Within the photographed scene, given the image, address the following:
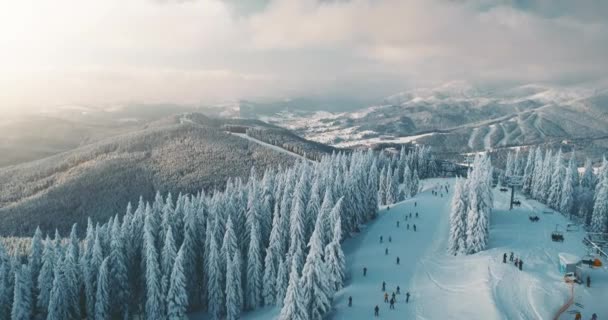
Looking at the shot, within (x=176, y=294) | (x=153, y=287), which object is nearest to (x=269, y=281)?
(x=176, y=294)

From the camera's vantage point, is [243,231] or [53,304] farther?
[243,231]

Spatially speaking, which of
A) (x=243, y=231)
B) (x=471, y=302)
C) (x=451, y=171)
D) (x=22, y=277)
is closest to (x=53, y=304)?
(x=22, y=277)

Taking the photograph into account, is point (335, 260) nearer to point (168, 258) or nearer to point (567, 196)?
point (168, 258)

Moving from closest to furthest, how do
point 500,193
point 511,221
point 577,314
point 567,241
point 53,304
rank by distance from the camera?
point 577,314 < point 53,304 < point 567,241 < point 511,221 < point 500,193

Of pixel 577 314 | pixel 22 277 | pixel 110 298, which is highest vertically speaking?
pixel 577 314

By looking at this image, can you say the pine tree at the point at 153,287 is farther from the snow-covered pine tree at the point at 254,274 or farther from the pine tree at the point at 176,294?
the snow-covered pine tree at the point at 254,274

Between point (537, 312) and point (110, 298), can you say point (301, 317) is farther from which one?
point (110, 298)

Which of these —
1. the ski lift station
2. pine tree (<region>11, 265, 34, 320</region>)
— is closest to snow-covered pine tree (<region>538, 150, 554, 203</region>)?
the ski lift station
